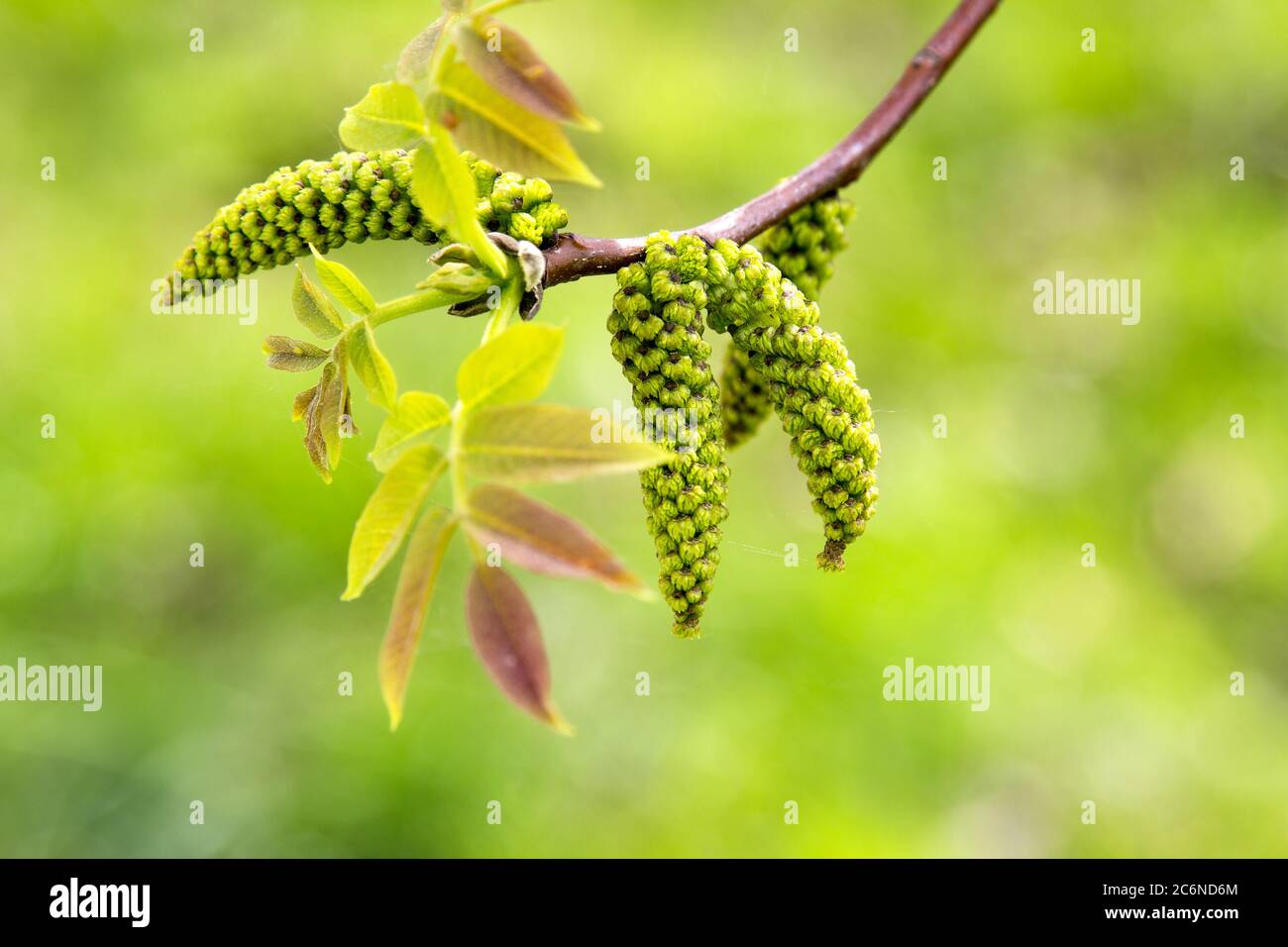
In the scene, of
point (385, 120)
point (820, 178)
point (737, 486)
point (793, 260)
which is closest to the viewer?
point (385, 120)

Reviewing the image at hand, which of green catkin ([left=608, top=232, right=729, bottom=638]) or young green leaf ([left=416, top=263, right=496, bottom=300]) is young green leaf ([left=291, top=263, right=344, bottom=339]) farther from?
green catkin ([left=608, top=232, right=729, bottom=638])

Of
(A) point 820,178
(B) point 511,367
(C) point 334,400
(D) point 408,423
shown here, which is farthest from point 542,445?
(A) point 820,178

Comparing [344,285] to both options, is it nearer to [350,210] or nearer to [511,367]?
[350,210]

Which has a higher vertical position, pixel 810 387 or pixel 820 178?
pixel 820 178

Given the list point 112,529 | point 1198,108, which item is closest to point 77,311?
point 112,529

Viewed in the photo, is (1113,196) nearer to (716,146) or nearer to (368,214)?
(716,146)

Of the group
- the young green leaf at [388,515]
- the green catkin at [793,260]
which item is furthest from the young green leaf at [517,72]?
the green catkin at [793,260]
